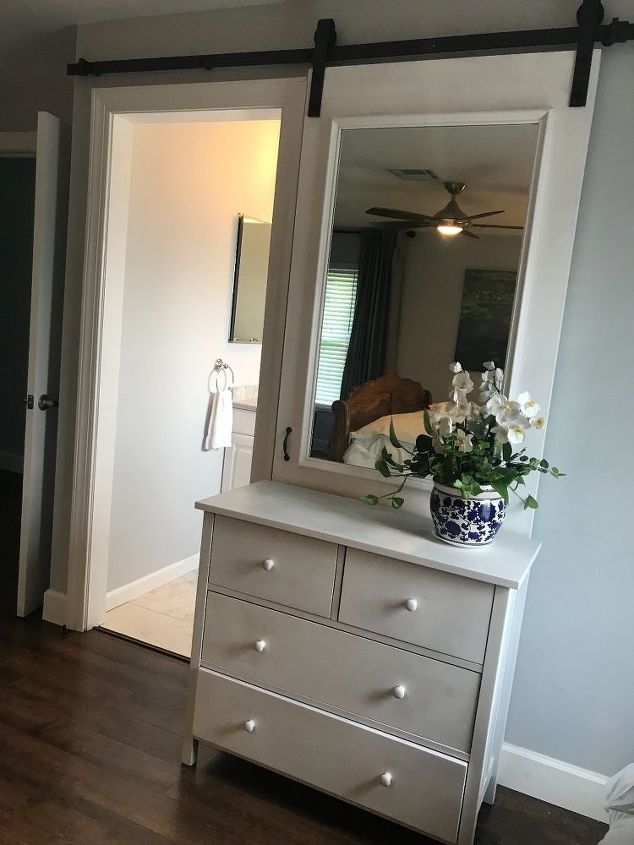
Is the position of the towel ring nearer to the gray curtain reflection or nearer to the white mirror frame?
the white mirror frame

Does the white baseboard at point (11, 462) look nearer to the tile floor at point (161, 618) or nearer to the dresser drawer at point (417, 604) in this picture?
the tile floor at point (161, 618)

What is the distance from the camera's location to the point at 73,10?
2.53 m

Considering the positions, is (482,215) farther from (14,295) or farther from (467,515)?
(14,295)

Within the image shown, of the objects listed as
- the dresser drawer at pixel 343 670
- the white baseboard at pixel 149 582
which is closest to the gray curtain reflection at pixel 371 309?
the dresser drawer at pixel 343 670

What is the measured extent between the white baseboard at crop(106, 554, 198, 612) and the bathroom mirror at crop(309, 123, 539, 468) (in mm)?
1348

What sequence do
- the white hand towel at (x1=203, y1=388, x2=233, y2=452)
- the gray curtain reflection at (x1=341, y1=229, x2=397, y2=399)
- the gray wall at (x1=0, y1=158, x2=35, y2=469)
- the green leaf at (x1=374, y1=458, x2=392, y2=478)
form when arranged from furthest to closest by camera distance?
the gray wall at (x1=0, y1=158, x2=35, y2=469) < the white hand towel at (x1=203, y1=388, x2=233, y2=452) < the gray curtain reflection at (x1=341, y1=229, x2=397, y2=399) < the green leaf at (x1=374, y1=458, x2=392, y2=478)

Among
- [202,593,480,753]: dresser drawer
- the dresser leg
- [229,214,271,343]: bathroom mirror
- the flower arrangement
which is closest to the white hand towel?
[229,214,271,343]: bathroom mirror

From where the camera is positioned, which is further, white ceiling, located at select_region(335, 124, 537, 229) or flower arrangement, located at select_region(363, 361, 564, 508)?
white ceiling, located at select_region(335, 124, 537, 229)

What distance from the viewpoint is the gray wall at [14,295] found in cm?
507

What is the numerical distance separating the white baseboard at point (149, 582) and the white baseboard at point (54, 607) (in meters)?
0.20

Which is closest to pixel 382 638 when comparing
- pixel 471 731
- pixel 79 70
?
pixel 471 731

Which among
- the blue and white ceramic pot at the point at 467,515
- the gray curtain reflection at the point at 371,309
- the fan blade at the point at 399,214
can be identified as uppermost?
the fan blade at the point at 399,214

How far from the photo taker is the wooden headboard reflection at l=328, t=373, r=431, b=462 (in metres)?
2.17

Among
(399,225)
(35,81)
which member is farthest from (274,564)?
(35,81)
